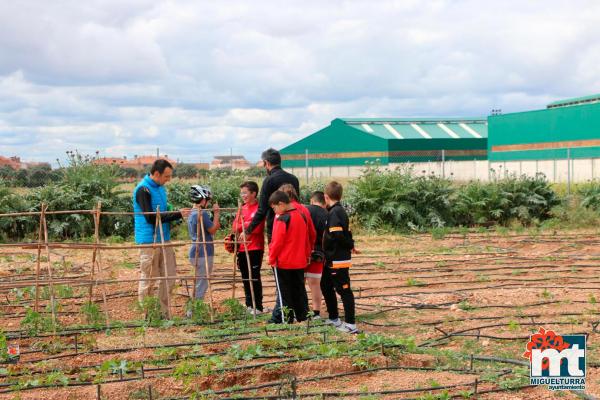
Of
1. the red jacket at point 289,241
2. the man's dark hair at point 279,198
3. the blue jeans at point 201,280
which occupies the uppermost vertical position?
the man's dark hair at point 279,198

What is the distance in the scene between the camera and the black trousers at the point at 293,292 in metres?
6.75

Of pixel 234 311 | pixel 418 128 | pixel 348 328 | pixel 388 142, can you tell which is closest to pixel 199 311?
pixel 234 311

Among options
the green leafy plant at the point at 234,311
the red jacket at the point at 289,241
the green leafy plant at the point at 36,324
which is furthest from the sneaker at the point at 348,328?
the green leafy plant at the point at 36,324

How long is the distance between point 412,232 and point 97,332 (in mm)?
10627

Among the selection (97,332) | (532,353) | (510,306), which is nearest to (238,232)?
(97,332)

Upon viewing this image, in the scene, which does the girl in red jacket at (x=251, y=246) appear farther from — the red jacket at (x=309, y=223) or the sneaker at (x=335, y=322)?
the sneaker at (x=335, y=322)

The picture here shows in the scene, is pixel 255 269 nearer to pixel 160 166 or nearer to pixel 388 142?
pixel 160 166

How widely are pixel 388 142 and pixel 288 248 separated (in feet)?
108

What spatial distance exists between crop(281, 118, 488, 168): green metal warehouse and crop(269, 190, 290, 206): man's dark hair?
31838mm

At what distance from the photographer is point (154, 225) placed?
6.91 metres

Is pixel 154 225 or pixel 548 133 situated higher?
pixel 548 133

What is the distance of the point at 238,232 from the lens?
290 inches

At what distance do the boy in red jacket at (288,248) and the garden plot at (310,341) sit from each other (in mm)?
459

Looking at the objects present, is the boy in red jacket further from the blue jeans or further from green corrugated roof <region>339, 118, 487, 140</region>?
green corrugated roof <region>339, 118, 487, 140</region>
